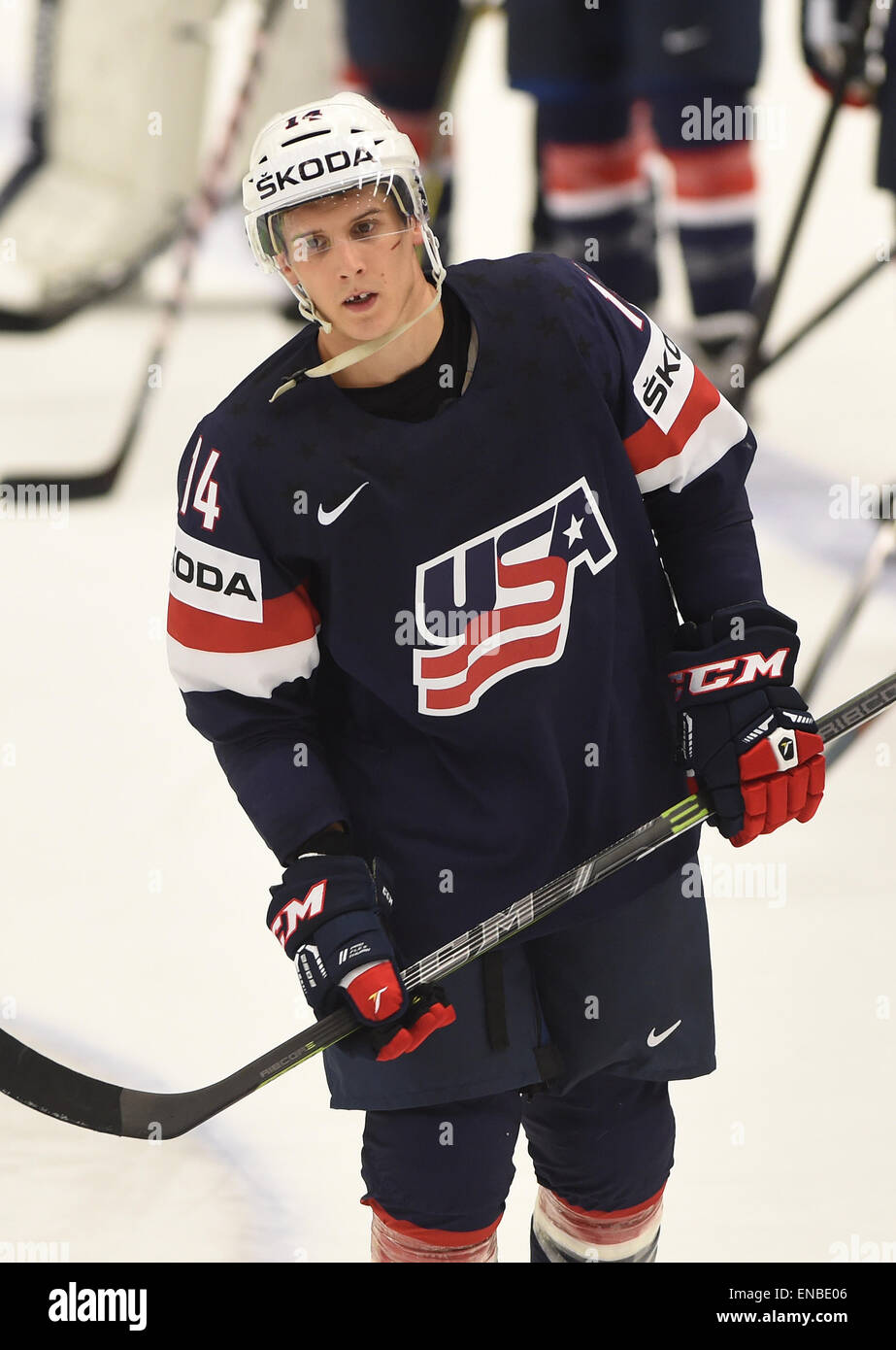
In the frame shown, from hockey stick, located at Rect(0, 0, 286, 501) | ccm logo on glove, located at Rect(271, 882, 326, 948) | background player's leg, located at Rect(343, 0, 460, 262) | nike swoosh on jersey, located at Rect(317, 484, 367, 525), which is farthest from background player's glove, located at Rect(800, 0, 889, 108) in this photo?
ccm logo on glove, located at Rect(271, 882, 326, 948)

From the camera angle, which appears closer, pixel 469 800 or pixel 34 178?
pixel 469 800

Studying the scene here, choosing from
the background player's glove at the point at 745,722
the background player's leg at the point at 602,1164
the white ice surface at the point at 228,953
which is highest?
the background player's glove at the point at 745,722

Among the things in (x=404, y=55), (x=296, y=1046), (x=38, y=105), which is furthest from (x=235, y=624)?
(x=38, y=105)

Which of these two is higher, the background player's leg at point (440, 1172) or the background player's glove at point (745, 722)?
the background player's glove at point (745, 722)

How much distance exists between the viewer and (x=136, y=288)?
5.19 meters

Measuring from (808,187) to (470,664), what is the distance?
2.20 metres

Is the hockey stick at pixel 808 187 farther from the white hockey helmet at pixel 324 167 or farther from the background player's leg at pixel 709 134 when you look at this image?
the white hockey helmet at pixel 324 167

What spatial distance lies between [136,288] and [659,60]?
2.09m

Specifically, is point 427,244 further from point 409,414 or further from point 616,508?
point 616,508

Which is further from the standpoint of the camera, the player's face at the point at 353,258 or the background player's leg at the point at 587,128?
the background player's leg at the point at 587,128

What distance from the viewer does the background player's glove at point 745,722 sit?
4.66 feet

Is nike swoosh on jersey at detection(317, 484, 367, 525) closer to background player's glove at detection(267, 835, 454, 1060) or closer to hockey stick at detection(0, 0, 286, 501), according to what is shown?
background player's glove at detection(267, 835, 454, 1060)

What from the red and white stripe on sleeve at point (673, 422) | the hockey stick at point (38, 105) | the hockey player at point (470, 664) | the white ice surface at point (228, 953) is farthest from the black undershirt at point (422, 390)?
the hockey stick at point (38, 105)
